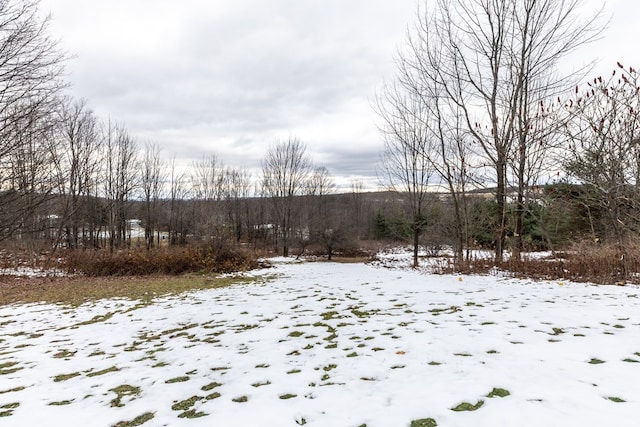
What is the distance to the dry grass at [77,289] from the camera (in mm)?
8422

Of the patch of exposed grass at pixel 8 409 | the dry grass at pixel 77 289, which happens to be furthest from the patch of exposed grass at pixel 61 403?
the dry grass at pixel 77 289

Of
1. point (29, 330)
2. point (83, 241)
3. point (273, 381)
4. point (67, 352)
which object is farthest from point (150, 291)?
point (83, 241)

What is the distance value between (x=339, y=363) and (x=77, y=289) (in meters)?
10.1

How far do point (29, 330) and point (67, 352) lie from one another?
2.05 metres

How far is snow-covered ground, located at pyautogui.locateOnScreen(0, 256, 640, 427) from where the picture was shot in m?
2.55

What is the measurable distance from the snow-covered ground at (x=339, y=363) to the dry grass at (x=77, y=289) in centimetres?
184

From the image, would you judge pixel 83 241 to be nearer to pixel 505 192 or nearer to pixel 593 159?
pixel 505 192

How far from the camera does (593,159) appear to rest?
7.70 meters

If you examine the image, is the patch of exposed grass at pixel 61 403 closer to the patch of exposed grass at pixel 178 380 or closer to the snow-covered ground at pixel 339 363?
the snow-covered ground at pixel 339 363

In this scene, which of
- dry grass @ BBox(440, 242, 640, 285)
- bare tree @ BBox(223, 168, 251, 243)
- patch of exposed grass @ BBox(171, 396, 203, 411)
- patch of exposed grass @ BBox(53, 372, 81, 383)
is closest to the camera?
patch of exposed grass @ BBox(171, 396, 203, 411)

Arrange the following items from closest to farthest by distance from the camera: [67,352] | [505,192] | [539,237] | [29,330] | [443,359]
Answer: [443,359]
[67,352]
[29,330]
[505,192]
[539,237]

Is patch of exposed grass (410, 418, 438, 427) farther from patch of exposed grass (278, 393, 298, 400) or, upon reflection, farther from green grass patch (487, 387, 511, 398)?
patch of exposed grass (278, 393, 298, 400)

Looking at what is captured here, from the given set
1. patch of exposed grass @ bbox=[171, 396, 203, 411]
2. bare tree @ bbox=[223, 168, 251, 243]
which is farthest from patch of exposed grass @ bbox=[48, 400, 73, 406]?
bare tree @ bbox=[223, 168, 251, 243]

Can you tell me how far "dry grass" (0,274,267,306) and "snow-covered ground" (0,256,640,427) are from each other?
6.05 ft
